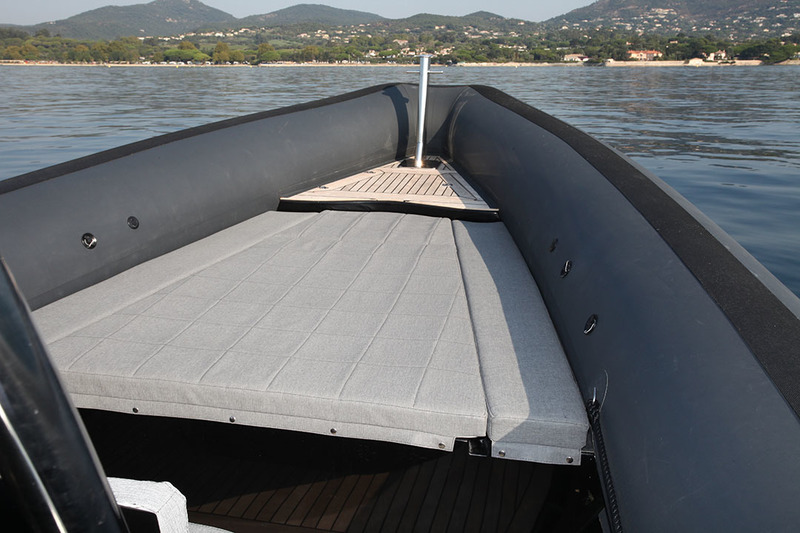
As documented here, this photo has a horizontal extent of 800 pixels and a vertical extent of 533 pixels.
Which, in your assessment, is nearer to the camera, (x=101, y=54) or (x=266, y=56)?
(x=101, y=54)

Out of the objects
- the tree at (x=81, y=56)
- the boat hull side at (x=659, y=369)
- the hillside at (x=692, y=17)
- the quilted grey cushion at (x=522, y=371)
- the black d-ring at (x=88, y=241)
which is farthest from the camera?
the hillside at (x=692, y=17)

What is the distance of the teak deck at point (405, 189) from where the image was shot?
2996 millimetres

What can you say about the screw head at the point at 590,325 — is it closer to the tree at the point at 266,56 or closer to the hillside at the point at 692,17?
the tree at the point at 266,56

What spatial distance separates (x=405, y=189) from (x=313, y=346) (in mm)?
1864

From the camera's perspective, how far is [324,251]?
2.31 m

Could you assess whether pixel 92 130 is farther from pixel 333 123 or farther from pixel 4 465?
pixel 4 465

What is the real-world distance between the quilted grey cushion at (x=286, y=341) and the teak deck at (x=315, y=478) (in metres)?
0.21

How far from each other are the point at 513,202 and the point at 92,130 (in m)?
7.72

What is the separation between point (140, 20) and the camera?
13575 cm

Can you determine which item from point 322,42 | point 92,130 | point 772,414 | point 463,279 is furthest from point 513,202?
point 322,42

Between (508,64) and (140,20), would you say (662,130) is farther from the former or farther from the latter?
(140,20)

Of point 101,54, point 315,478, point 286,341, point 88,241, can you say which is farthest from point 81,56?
point 315,478

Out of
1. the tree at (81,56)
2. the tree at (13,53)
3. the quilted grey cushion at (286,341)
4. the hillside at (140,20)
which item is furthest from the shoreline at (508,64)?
the hillside at (140,20)

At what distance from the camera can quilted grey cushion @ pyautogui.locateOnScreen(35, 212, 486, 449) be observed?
52.1 inches
